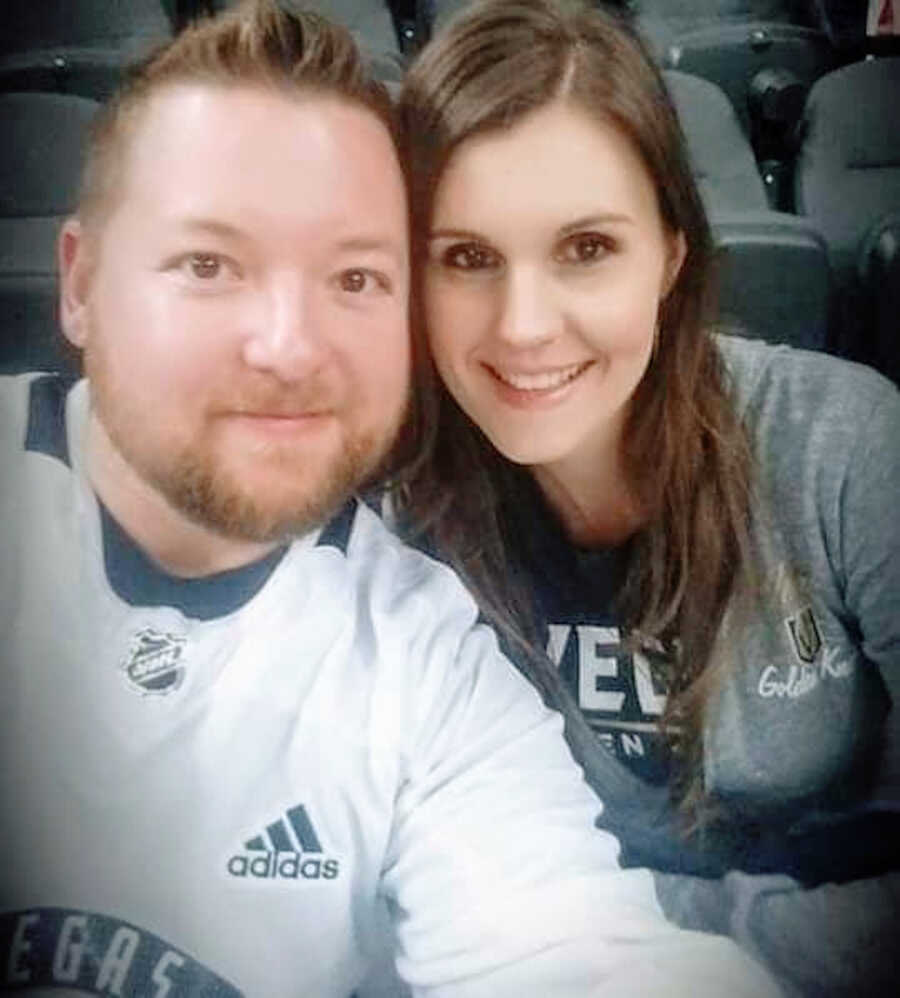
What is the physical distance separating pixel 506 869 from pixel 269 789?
8 cm

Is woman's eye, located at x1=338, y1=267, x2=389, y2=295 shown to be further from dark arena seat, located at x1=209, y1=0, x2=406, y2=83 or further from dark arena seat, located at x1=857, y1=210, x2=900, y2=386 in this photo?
dark arena seat, located at x1=857, y1=210, x2=900, y2=386

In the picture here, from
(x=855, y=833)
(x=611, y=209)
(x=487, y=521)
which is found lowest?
(x=855, y=833)

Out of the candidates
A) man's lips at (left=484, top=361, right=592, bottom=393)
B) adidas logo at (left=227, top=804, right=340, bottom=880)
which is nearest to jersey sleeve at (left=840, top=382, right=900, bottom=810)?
man's lips at (left=484, top=361, right=592, bottom=393)

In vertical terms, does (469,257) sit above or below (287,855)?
above

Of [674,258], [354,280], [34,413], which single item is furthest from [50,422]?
[674,258]

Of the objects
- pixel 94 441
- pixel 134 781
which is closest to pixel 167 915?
pixel 134 781

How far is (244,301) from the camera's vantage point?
45 cm

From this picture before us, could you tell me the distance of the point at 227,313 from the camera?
45 cm

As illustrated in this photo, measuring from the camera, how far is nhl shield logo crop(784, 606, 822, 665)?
1.71 ft

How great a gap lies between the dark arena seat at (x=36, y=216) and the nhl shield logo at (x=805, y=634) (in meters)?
0.27

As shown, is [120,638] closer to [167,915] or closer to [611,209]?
[167,915]

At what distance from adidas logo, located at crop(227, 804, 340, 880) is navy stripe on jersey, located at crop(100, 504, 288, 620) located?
0.24ft

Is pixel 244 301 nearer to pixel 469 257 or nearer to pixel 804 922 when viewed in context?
pixel 469 257

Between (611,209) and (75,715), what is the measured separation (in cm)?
24
